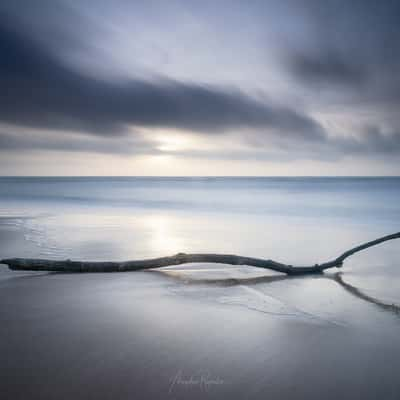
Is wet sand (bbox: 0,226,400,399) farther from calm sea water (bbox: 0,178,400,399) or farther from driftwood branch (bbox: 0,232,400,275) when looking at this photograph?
driftwood branch (bbox: 0,232,400,275)

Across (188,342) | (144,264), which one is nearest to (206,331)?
(188,342)

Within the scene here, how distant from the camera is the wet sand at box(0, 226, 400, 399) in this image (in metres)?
2.53

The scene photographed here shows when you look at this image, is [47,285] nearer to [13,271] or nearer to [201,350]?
[13,271]

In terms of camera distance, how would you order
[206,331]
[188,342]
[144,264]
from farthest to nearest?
1. [144,264]
2. [206,331]
3. [188,342]

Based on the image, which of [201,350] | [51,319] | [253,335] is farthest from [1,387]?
[253,335]

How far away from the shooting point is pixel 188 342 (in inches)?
128

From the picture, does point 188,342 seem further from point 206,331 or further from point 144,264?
point 144,264

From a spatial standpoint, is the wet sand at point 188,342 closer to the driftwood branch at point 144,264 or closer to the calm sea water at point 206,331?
the calm sea water at point 206,331

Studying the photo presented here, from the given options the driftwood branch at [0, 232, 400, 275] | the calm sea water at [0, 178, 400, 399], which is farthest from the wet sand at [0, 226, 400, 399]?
the driftwood branch at [0, 232, 400, 275]

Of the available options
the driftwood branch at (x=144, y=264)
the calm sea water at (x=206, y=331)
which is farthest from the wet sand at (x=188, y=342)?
the driftwood branch at (x=144, y=264)

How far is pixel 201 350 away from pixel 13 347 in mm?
1880

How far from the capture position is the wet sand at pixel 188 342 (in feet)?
8.30

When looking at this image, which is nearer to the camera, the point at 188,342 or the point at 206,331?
the point at 188,342

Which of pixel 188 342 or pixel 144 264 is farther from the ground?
pixel 144 264
